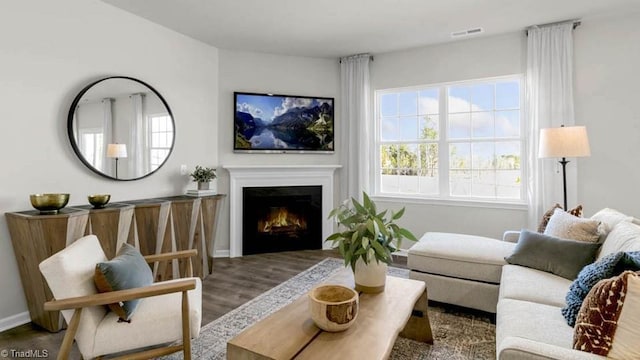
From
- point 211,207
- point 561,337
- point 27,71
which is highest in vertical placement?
point 27,71

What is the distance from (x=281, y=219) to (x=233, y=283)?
4.85 ft

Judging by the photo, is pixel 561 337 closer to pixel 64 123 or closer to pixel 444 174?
pixel 444 174

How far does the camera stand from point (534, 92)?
3.70 meters

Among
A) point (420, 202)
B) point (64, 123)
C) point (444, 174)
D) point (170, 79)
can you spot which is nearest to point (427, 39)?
point (444, 174)

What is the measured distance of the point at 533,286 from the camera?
2.04 metres

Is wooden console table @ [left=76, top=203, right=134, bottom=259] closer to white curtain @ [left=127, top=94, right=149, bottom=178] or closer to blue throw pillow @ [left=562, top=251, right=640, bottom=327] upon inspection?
white curtain @ [left=127, top=94, right=149, bottom=178]

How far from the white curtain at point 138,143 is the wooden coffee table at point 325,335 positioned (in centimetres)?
252

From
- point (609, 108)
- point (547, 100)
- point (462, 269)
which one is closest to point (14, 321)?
point (462, 269)

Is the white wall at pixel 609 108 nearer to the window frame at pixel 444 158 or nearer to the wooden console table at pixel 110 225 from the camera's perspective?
the window frame at pixel 444 158

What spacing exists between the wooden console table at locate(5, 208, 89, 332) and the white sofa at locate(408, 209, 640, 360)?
272 cm

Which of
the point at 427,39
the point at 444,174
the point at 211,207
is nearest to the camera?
the point at 211,207

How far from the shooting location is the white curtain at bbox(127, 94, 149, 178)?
3357mm

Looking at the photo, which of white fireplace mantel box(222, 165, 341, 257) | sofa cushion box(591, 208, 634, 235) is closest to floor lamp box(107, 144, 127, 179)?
white fireplace mantel box(222, 165, 341, 257)

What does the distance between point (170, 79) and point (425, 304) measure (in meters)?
3.56
